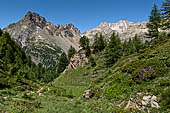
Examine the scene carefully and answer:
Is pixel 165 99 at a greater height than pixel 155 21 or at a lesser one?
lesser

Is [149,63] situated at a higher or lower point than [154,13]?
lower

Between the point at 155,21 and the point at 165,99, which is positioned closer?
the point at 165,99

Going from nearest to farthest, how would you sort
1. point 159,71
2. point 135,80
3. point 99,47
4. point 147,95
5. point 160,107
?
point 160,107, point 147,95, point 159,71, point 135,80, point 99,47

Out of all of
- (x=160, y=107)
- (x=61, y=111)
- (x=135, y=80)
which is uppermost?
(x=135, y=80)

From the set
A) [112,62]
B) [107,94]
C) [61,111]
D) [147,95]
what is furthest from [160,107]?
[112,62]

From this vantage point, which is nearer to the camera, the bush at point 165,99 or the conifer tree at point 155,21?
the bush at point 165,99

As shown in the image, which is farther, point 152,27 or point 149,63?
point 152,27

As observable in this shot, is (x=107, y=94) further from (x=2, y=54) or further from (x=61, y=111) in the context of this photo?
(x=2, y=54)

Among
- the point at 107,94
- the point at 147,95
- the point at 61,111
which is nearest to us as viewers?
the point at 147,95

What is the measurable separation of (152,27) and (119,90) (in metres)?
39.8

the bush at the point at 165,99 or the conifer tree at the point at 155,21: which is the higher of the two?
the conifer tree at the point at 155,21

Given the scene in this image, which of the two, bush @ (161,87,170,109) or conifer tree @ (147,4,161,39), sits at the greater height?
conifer tree @ (147,4,161,39)

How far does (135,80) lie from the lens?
47.9 ft

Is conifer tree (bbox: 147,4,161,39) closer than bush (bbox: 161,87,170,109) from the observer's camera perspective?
No
